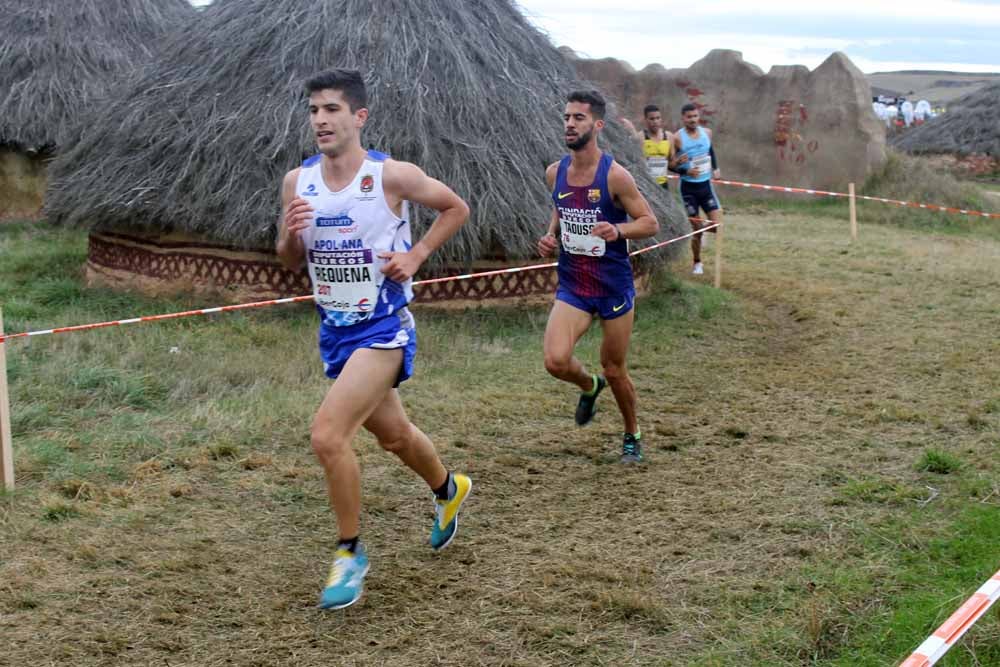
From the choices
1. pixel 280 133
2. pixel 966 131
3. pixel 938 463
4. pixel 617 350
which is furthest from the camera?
pixel 966 131

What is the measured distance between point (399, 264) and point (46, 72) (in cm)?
1235

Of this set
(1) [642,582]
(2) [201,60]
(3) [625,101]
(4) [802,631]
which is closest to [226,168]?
(2) [201,60]

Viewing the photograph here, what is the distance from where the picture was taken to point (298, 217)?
3.95m

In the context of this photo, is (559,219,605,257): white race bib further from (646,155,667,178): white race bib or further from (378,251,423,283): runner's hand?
(646,155,667,178): white race bib

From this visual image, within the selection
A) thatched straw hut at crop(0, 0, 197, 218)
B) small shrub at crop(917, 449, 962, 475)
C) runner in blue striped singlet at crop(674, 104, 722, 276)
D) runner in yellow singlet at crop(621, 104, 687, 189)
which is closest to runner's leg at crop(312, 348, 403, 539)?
small shrub at crop(917, 449, 962, 475)

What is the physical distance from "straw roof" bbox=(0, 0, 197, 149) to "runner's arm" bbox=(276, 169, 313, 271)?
10474 millimetres

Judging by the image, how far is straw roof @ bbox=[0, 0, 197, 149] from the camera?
14211 mm

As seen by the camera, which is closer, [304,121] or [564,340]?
[564,340]

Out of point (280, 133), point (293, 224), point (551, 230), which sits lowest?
point (551, 230)

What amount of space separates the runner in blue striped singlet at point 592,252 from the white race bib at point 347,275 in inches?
64.4

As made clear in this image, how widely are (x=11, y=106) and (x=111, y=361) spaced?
8.56 m

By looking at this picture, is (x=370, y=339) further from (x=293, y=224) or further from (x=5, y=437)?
(x=5, y=437)

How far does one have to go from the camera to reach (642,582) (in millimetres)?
4172

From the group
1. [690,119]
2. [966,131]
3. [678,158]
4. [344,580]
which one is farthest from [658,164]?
[966,131]
